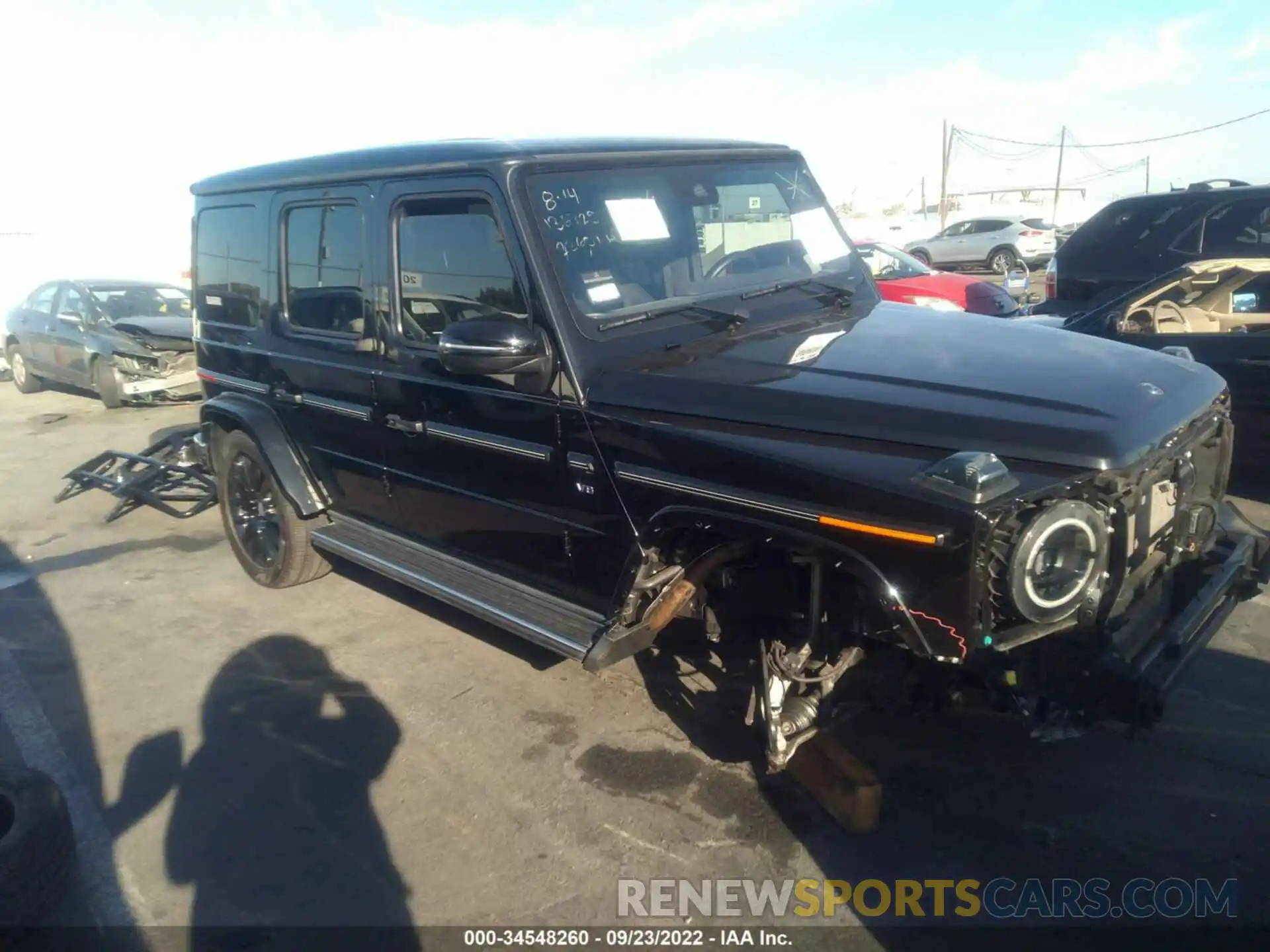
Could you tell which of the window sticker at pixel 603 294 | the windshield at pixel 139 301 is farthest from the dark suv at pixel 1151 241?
the windshield at pixel 139 301

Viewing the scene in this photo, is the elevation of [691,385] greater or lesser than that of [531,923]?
greater

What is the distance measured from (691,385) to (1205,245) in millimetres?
5810

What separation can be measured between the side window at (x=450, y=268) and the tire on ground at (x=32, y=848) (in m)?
2.00

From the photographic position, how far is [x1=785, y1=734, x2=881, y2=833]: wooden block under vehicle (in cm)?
306

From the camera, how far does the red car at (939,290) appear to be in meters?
10.6

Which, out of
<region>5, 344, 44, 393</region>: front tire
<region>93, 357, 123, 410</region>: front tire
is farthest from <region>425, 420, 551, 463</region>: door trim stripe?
<region>5, 344, 44, 393</region>: front tire

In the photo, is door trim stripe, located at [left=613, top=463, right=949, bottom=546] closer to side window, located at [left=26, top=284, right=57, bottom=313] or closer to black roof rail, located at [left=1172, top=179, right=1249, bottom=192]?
black roof rail, located at [left=1172, top=179, right=1249, bottom=192]

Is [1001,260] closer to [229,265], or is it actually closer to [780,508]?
[229,265]

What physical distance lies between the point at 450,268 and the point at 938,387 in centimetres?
189

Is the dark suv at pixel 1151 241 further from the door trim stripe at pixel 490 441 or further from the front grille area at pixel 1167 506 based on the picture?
the door trim stripe at pixel 490 441

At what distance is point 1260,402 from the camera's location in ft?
17.0

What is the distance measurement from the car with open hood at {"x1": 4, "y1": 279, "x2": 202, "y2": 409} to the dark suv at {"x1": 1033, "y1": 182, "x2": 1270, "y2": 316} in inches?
330

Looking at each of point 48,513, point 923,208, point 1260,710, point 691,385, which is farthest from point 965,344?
point 923,208

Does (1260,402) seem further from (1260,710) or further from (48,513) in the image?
(48,513)
